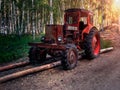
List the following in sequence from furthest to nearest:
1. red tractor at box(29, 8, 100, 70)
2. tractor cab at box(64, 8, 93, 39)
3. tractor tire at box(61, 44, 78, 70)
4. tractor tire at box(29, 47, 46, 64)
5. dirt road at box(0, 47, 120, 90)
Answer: tractor cab at box(64, 8, 93, 39)
tractor tire at box(29, 47, 46, 64)
red tractor at box(29, 8, 100, 70)
tractor tire at box(61, 44, 78, 70)
dirt road at box(0, 47, 120, 90)

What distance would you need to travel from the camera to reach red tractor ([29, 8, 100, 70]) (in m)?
11.7

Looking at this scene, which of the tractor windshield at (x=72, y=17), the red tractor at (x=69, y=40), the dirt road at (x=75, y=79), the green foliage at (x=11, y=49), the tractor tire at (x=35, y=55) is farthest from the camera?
the green foliage at (x=11, y=49)

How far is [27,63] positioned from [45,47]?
1125 mm

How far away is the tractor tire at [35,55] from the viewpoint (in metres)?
12.8

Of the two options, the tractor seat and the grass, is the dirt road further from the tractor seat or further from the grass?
the grass

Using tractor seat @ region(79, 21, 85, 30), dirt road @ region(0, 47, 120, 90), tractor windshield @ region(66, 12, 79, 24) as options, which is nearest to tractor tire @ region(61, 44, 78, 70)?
dirt road @ region(0, 47, 120, 90)

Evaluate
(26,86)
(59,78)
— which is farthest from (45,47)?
(26,86)

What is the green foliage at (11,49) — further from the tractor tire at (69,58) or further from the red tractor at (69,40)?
the tractor tire at (69,58)

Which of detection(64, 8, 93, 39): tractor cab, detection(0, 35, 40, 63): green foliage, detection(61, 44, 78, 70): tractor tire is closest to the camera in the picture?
detection(61, 44, 78, 70): tractor tire

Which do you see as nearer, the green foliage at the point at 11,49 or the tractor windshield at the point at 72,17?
the tractor windshield at the point at 72,17

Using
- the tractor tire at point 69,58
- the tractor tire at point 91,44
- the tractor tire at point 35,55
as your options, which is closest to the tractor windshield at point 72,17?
the tractor tire at point 91,44

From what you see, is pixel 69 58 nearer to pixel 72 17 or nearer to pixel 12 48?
pixel 72 17

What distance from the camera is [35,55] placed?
506 inches

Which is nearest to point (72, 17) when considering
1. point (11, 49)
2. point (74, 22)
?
point (74, 22)
